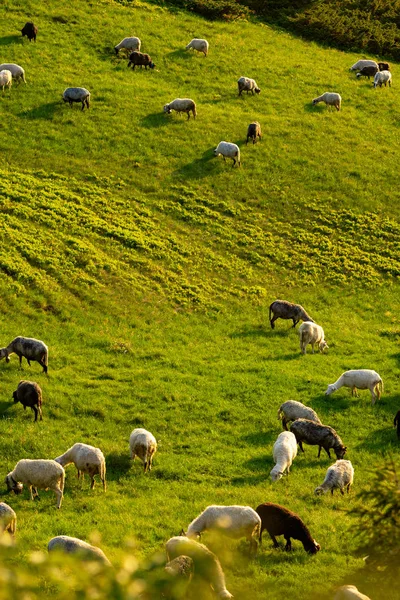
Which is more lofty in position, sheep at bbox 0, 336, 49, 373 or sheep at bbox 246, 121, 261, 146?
sheep at bbox 246, 121, 261, 146

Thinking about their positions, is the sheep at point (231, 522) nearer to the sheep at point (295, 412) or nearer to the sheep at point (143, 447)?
the sheep at point (143, 447)

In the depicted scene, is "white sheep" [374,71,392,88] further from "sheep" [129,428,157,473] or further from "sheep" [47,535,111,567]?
"sheep" [47,535,111,567]

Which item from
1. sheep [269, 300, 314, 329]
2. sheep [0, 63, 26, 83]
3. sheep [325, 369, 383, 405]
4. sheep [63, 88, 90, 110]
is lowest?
sheep [269, 300, 314, 329]

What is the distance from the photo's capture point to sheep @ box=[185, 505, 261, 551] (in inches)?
733

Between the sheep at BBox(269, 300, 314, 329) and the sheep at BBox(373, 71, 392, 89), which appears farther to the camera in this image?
the sheep at BBox(373, 71, 392, 89)

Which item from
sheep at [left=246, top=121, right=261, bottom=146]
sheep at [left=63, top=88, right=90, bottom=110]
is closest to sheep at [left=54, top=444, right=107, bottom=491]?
sheep at [left=246, top=121, right=261, bottom=146]

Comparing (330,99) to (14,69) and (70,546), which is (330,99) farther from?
(70,546)

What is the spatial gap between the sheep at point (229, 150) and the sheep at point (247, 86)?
9.35 metres

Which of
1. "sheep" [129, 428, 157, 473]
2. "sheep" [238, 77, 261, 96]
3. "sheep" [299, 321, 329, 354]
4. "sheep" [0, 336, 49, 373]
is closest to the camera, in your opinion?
"sheep" [129, 428, 157, 473]

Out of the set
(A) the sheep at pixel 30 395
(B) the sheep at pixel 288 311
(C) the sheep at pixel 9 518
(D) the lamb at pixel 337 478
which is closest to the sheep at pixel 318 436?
(D) the lamb at pixel 337 478

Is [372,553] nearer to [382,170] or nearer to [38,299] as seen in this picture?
[38,299]

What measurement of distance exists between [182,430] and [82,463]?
5.19 meters

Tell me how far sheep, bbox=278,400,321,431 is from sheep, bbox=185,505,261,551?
25.7 feet

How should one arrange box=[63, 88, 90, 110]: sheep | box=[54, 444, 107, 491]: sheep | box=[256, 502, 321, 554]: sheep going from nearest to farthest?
1. box=[256, 502, 321, 554]: sheep
2. box=[54, 444, 107, 491]: sheep
3. box=[63, 88, 90, 110]: sheep
